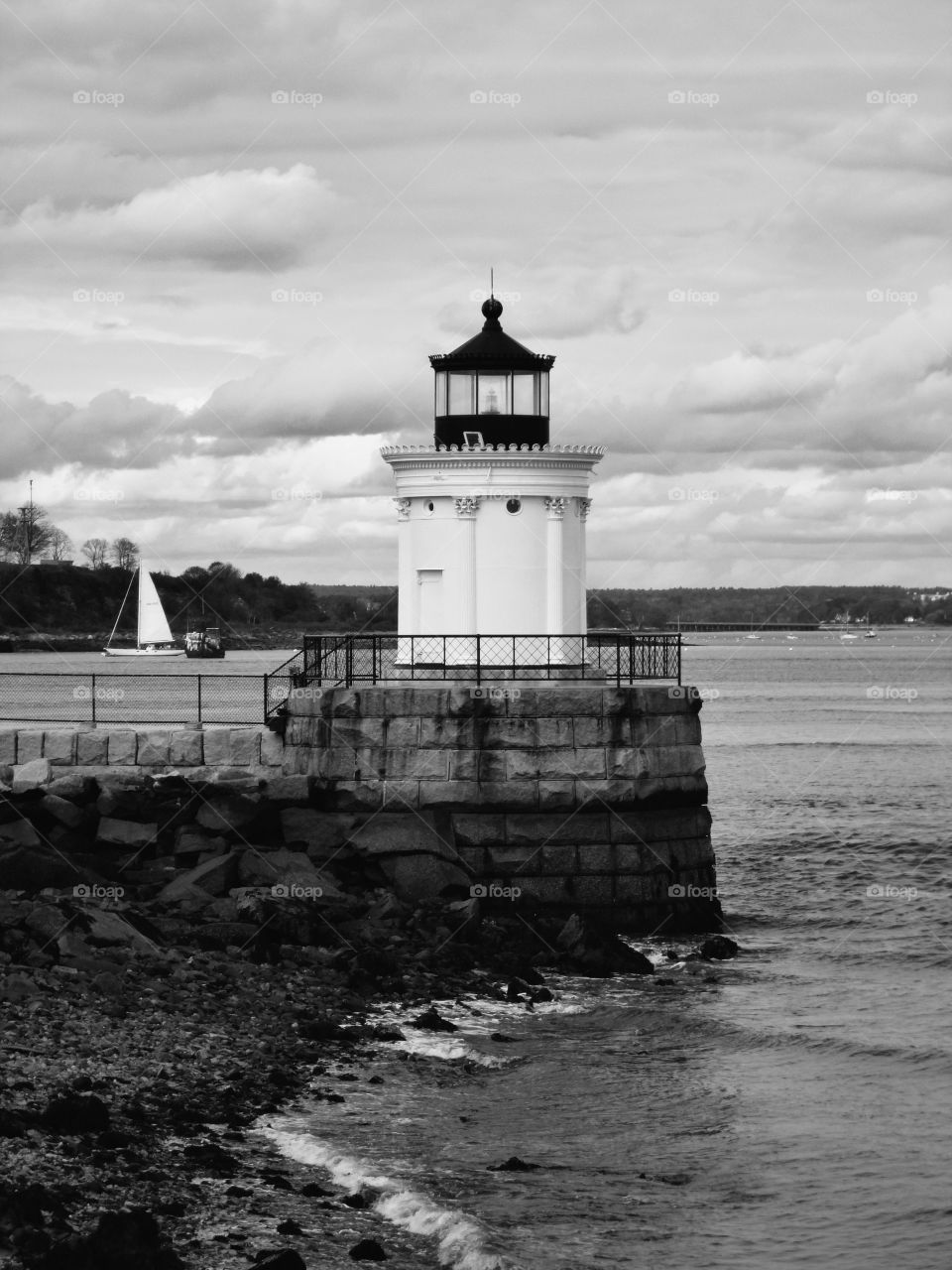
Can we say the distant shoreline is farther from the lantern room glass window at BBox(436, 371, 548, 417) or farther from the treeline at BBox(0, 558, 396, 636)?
the lantern room glass window at BBox(436, 371, 548, 417)

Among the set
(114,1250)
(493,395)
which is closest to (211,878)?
(493,395)

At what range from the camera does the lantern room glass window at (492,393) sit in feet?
70.9

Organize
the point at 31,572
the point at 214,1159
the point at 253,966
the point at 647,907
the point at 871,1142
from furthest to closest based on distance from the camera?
the point at 31,572 < the point at 647,907 < the point at 253,966 < the point at 871,1142 < the point at 214,1159

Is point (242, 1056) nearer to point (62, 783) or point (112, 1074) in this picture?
point (112, 1074)

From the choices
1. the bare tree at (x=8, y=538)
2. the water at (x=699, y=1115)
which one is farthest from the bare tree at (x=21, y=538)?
the water at (x=699, y=1115)

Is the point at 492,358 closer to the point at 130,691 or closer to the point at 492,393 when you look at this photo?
the point at 492,393

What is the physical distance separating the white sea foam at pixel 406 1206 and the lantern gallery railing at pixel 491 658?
891cm

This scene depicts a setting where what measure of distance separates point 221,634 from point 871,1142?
97.4 meters

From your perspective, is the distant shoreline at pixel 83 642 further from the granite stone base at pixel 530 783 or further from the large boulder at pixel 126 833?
the granite stone base at pixel 530 783

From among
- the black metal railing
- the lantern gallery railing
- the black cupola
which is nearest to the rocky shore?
the lantern gallery railing

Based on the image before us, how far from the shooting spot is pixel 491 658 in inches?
824

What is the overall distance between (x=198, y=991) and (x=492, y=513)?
7.92 meters

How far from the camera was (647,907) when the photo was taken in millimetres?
20000

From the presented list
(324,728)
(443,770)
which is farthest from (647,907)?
(324,728)
